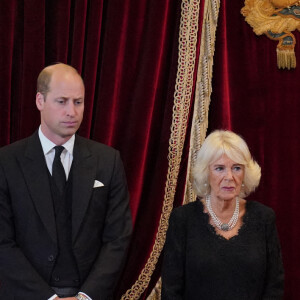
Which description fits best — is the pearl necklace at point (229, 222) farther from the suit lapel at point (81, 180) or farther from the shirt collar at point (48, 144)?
the shirt collar at point (48, 144)

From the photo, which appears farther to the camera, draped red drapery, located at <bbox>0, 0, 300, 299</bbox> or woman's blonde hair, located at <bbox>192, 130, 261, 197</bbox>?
draped red drapery, located at <bbox>0, 0, 300, 299</bbox>

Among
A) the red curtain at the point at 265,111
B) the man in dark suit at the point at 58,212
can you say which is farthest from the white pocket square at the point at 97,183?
the red curtain at the point at 265,111

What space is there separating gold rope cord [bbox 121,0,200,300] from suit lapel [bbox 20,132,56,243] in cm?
88

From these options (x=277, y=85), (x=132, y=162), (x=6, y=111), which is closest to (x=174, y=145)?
(x=132, y=162)

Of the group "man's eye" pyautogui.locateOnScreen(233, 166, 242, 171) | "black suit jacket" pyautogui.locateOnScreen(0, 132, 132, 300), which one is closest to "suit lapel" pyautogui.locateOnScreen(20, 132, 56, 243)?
"black suit jacket" pyautogui.locateOnScreen(0, 132, 132, 300)

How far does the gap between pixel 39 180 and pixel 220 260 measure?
32.0 inches

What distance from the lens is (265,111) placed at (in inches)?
125

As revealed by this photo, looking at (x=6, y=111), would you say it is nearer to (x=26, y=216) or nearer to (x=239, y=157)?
(x=26, y=216)

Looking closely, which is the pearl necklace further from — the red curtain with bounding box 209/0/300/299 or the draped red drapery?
the red curtain with bounding box 209/0/300/299

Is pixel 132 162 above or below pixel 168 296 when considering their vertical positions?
above

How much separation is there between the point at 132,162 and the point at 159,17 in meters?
0.79

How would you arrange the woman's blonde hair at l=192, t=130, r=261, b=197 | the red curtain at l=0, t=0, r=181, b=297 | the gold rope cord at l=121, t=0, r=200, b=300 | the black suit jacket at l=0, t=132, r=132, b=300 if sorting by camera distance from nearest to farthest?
1. the black suit jacket at l=0, t=132, r=132, b=300
2. the woman's blonde hair at l=192, t=130, r=261, b=197
3. the red curtain at l=0, t=0, r=181, b=297
4. the gold rope cord at l=121, t=0, r=200, b=300

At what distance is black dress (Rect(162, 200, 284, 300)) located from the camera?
232 cm

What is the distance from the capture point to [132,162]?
3.10 meters
